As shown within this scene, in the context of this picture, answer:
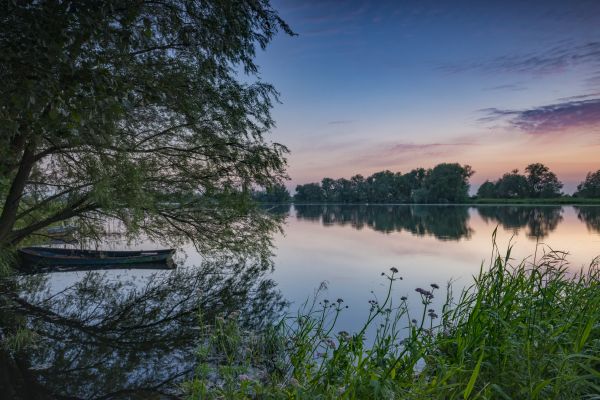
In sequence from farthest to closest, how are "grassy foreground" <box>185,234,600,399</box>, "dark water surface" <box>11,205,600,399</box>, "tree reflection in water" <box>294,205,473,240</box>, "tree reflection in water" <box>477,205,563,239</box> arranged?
1. "tree reflection in water" <box>294,205,473,240</box>
2. "tree reflection in water" <box>477,205,563,239</box>
3. "dark water surface" <box>11,205,600,399</box>
4. "grassy foreground" <box>185,234,600,399</box>

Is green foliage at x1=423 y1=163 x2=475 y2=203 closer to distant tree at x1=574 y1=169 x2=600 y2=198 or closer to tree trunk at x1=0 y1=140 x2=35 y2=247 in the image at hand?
distant tree at x1=574 y1=169 x2=600 y2=198

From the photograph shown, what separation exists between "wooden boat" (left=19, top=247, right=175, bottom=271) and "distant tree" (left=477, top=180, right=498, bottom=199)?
102356 millimetres

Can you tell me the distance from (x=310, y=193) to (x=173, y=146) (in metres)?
122

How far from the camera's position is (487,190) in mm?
100625

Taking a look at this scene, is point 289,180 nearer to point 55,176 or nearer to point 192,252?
point 55,176

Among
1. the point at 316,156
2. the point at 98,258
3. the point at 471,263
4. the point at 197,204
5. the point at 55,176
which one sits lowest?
the point at 471,263

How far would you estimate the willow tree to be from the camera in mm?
7191

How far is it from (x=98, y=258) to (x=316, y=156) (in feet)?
95.4

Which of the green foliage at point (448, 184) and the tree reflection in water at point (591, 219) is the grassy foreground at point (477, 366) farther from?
the green foliage at point (448, 184)

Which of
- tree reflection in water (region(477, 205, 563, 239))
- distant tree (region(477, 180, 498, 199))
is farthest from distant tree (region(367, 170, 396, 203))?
tree reflection in water (region(477, 205, 563, 239))

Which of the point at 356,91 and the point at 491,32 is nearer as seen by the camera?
the point at 491,32

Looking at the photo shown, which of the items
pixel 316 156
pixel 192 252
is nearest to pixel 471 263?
pixel 192 252

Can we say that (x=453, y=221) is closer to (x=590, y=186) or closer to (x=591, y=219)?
(x=591, y=219)

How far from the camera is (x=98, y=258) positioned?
14.7 meters
